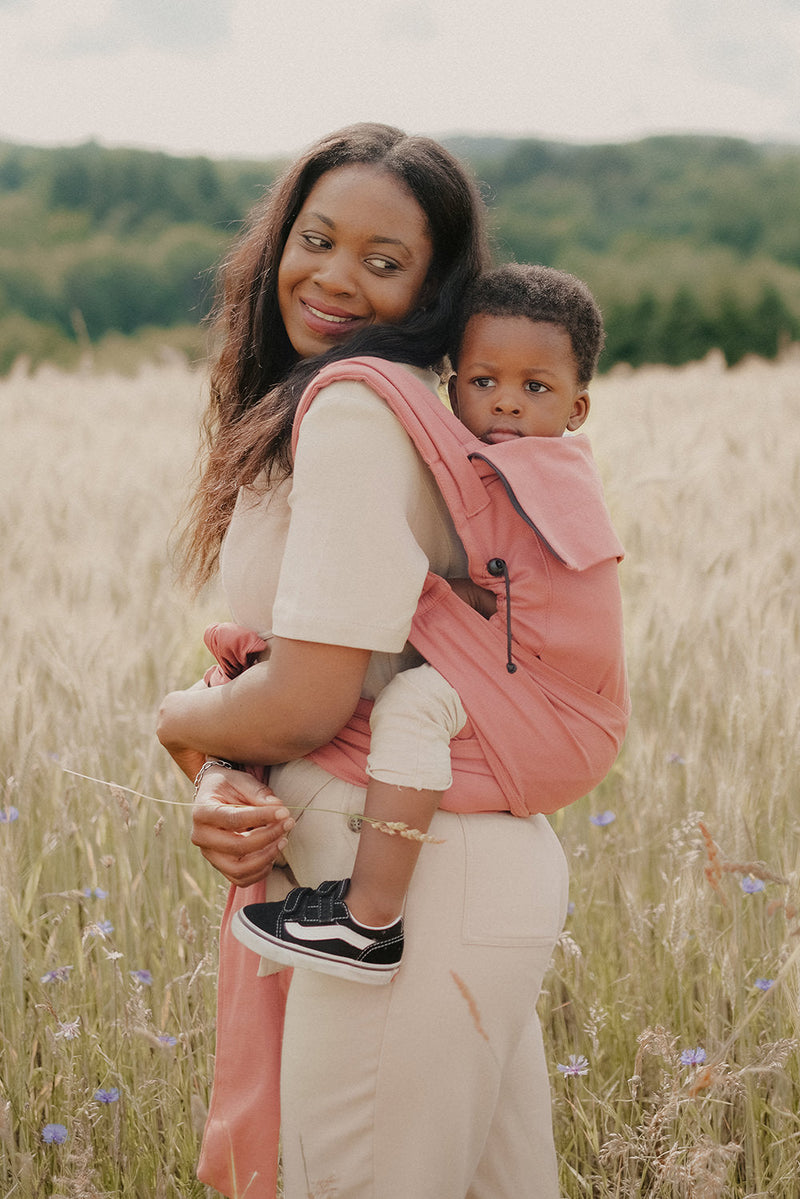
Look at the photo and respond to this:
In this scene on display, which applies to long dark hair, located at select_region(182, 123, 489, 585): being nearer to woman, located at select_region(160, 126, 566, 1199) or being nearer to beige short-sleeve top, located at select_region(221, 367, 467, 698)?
woman, located at select_region(160, 126, 566, 1199)

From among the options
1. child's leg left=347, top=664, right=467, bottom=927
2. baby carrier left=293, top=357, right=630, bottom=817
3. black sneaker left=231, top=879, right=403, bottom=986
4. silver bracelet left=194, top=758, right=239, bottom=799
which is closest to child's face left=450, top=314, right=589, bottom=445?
baby carrier left=293, top=357, right=630, bottom=817

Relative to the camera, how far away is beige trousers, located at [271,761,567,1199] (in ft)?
4.21

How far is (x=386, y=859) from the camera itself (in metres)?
1.26

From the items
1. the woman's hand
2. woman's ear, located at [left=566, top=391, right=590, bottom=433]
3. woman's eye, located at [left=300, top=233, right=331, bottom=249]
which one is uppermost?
woman's eye, located at [left=300, top=233, right=331, bottom=249]

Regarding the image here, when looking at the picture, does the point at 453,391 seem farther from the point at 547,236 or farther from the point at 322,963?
the point at 547,236

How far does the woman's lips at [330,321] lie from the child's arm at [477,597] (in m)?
0.45

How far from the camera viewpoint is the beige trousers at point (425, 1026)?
1.28m

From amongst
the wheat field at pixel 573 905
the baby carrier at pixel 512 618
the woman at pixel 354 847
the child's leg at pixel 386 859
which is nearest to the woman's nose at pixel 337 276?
the woman at pixel 354 847

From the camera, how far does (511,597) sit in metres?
1.34

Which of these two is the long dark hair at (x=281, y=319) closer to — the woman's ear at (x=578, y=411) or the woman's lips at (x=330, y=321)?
the woman's lips at (x=330, y=321)

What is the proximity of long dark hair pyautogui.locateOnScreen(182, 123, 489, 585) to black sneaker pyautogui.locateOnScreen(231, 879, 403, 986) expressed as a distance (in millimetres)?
560

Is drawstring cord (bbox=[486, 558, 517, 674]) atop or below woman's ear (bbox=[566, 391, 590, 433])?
below

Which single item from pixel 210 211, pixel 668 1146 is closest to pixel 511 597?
pixel 668 1146

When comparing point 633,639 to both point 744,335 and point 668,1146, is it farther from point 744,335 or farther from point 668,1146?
point 744,335
